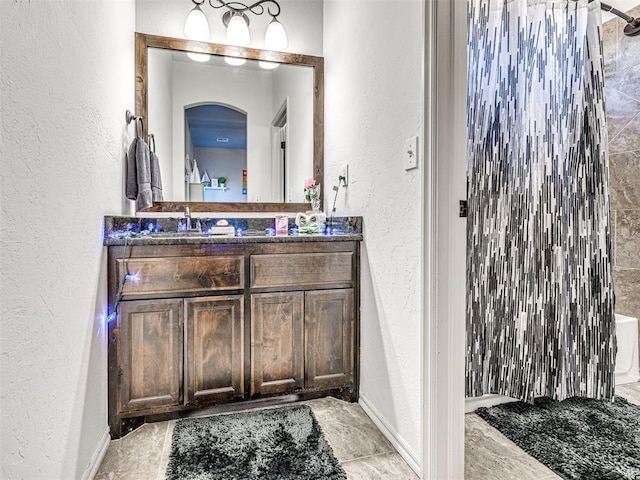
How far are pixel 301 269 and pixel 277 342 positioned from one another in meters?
0.37

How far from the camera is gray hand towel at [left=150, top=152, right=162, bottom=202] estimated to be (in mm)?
1981

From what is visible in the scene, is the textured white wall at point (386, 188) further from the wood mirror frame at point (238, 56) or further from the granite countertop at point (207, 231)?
the wood mirror frame at point (238, 56)

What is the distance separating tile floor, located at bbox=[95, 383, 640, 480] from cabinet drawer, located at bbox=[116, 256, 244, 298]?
604mm

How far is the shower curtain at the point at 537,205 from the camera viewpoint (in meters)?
1.60

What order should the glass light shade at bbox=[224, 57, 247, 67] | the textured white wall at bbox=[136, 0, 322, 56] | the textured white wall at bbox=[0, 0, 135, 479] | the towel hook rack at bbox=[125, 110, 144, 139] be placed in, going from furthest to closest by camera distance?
1. the glass light shade at bbox=[224, 57, 247, 67]
2. the textured white wall at bbox=[136, 0, 322, 56]
3. the towel hook rack at bbox=[125, 110, 144, 139]
4. the textured white wall at bbox=[0, 0, 135, 479]

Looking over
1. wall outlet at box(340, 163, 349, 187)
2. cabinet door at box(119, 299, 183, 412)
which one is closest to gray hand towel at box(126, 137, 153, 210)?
cabinet door at box(119, 299, 183, 412)

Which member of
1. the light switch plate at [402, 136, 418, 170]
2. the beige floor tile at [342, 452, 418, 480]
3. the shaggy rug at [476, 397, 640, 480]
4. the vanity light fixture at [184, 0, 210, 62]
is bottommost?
the beige floor tile at [342, 452, 418, 480]

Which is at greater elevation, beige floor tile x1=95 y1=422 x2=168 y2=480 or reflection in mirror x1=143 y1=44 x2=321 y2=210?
reflection in mirror x1=143 y1=44 x2=321 y2=210

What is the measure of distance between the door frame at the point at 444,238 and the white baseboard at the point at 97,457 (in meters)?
1.14

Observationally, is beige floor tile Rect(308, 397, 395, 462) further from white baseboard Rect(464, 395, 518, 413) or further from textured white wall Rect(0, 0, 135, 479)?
textured white wall Rect(0, 0, 135, 479)

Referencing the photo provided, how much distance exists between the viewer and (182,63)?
2184mm

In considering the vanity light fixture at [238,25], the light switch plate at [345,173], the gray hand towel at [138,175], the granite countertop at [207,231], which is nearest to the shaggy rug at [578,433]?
the granite countertop at [207,231]

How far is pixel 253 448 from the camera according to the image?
1428 millimetres

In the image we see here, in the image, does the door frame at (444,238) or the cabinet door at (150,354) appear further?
the cabinet door at (150,354)
